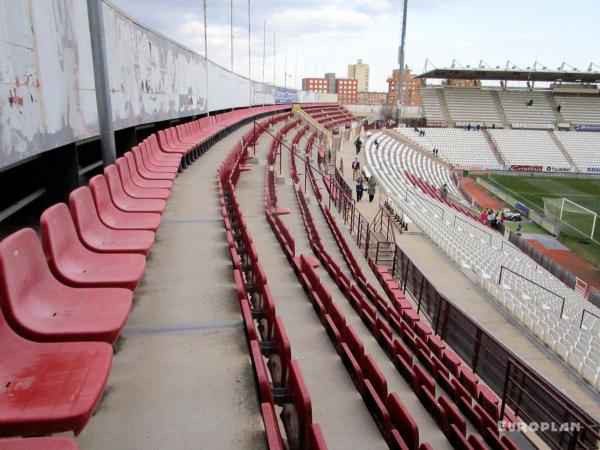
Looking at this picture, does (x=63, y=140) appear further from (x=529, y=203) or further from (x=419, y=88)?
(x=419, y=88)

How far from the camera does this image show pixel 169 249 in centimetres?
472

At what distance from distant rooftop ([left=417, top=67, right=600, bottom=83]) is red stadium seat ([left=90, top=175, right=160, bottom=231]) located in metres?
40.9

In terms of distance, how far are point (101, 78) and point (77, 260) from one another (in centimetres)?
299

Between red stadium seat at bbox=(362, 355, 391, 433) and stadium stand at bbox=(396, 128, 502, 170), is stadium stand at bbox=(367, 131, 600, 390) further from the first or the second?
stadium stand at bbox=(396, 128, 502, 170)

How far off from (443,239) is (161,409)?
12.1 meters

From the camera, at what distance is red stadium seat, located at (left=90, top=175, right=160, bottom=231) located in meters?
3.76

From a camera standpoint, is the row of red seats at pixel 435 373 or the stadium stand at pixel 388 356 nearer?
the stadium stand at pixel 388 356

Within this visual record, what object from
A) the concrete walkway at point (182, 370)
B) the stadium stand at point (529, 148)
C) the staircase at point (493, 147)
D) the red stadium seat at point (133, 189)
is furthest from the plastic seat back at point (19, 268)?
the stadium stand at point (529, 148)

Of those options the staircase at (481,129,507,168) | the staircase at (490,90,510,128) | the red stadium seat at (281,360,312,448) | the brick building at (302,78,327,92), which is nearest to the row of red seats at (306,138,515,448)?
the red stadium seat at (281,360,312,448)

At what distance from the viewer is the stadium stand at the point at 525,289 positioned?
746cm

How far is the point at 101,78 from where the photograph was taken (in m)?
5.10

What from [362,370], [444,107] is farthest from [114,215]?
[444,107]

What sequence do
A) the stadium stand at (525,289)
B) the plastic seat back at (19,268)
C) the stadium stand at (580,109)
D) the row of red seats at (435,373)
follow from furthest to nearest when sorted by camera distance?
the stadium stand at (580,109) < the stadium stand at (525,289) < the row of red seats at (435,373) < the plastic seat back at (19,268)

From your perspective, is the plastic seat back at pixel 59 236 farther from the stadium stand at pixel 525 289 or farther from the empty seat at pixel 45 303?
the stadium stand at pixel 525 289
